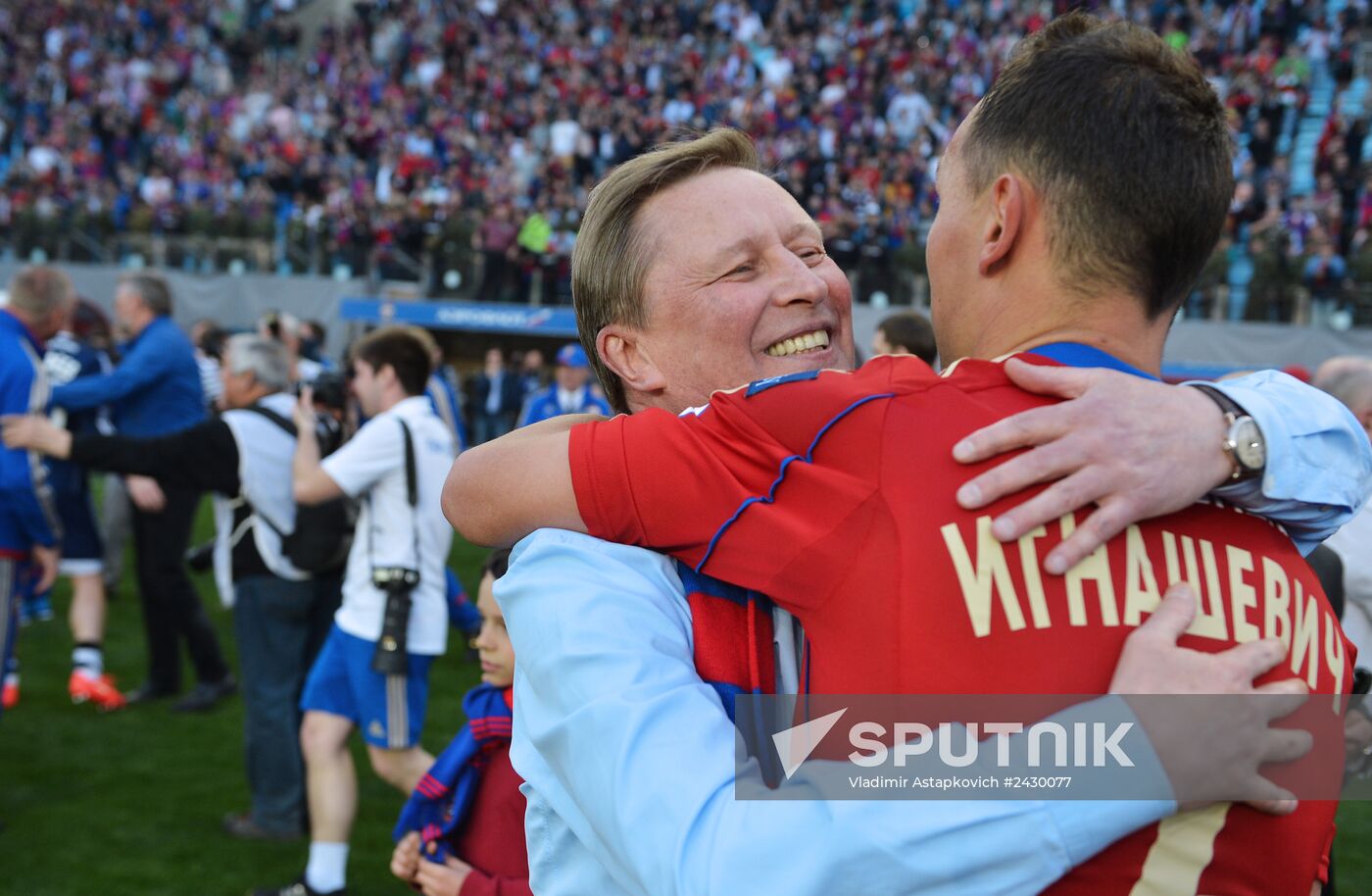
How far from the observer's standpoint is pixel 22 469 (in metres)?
4.94

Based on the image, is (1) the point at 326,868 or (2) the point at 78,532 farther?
(2) the point at 78,532

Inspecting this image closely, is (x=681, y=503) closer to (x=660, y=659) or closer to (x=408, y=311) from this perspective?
(x=660, y=659)

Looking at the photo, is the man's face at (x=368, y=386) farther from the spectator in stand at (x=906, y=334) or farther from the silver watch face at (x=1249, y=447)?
the silver watch face at (x=1249, y=447)

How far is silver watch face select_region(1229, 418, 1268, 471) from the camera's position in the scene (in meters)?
1.16

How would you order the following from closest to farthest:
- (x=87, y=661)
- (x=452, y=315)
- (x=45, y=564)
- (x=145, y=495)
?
1. (x=45, y=564)
2. (x=145, y=495)
3. (x=87, y=661)
4. (x=452, y=315)

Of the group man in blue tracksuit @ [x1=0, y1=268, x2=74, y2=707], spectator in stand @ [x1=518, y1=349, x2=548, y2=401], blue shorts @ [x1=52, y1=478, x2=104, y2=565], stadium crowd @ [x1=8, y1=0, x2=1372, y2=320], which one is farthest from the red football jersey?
spectator in stand @ [x1=518, y1=349, x2=548, y2=401]

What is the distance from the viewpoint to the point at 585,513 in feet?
4.03

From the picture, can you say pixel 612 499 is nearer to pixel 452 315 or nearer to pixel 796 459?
pixel 796 459

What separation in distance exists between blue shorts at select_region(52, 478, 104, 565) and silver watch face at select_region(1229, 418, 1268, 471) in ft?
21.1

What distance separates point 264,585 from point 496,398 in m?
11.8

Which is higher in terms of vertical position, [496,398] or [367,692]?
[367,692]

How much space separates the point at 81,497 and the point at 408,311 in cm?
1186

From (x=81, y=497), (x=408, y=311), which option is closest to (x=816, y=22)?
(x=408, y=311)

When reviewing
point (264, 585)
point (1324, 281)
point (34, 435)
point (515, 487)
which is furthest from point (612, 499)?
point (1324, 281)
